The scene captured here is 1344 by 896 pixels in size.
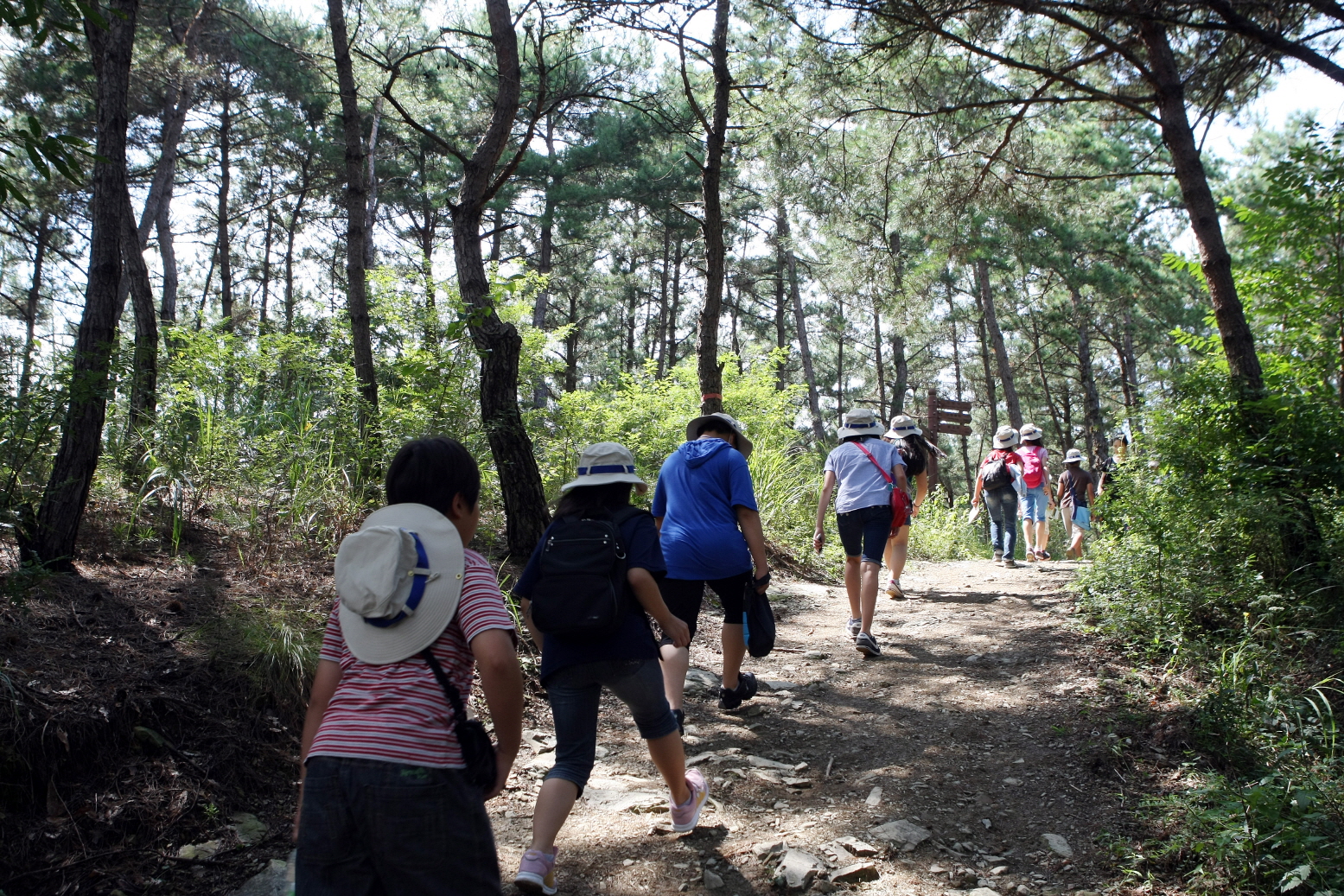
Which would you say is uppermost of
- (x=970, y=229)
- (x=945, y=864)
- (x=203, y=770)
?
(x=970, y=229)

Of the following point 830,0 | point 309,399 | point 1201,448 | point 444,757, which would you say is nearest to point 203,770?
point 444,757

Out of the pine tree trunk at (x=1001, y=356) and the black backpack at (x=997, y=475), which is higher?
the pine tree trunk at (x=1001, y=356)

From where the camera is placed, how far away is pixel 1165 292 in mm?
21062

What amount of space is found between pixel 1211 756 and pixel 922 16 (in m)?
5.88

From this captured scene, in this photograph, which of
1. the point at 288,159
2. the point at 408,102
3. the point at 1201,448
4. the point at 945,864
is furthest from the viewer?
the point at 288,159

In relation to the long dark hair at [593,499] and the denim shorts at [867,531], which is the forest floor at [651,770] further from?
the long dark hair at [593,499]

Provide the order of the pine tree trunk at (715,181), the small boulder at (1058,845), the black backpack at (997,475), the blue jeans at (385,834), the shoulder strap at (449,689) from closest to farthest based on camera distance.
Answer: the blue jeans at (385,834) < the shoulder strap at (449,689) < the small boulder at (1058,845) < the pine tree trunk at (715,181) < the black backpack at (997,475)

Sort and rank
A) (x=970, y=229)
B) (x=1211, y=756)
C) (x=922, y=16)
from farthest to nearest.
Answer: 1. (x=970, y=229)
2. (x=922, y=16)
3. (x=1211, y=756)

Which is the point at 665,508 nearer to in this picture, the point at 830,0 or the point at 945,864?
the point at 945,864

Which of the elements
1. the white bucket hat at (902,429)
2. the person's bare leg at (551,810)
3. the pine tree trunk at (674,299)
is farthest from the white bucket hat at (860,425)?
the pine tree trunk at (674,299)

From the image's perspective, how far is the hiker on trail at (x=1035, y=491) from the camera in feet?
34.8

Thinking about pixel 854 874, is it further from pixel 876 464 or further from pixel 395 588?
pixel 876 464

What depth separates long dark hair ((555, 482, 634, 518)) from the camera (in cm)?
299

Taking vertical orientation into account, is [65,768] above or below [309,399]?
below
